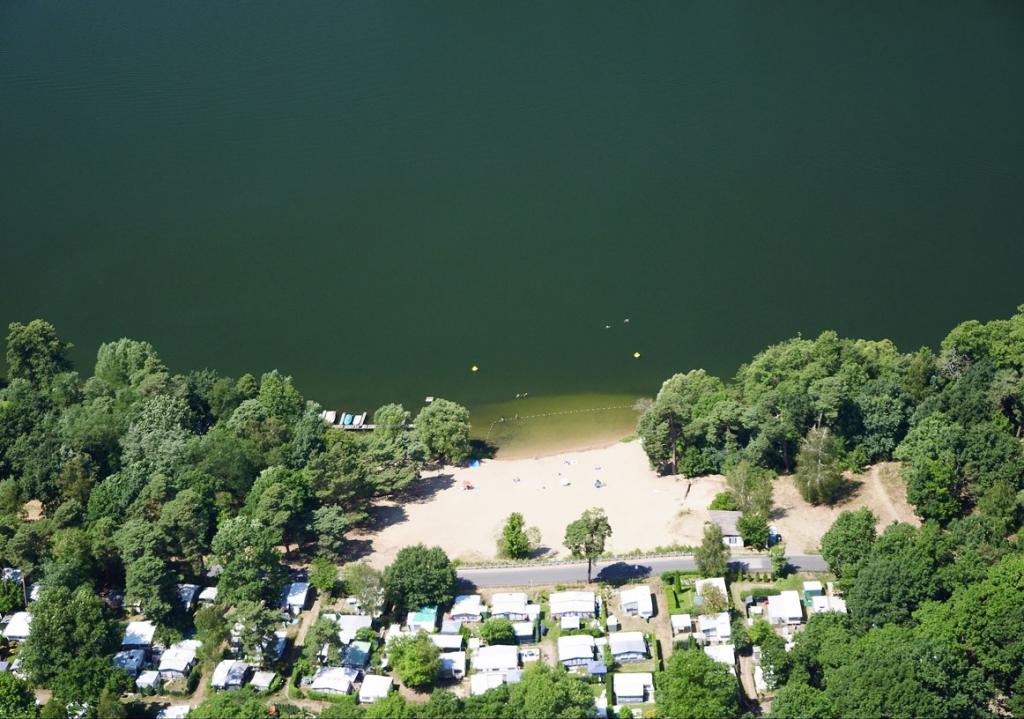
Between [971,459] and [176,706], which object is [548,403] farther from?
[176,706]

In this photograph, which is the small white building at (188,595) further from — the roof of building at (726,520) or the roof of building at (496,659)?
the roof of building at (726,520)

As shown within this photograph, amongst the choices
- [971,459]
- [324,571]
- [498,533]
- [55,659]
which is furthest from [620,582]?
[55,659]

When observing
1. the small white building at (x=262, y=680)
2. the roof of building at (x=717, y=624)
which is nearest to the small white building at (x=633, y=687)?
the roof of building at (x=717, y=624)

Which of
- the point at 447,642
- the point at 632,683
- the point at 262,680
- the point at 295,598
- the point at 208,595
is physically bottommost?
the point at 632,683

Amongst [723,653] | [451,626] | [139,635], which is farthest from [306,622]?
[723,653]

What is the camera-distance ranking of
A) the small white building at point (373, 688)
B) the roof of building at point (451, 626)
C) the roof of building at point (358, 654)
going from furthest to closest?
the roof of building at point (451, 626)
the roof of building at point (358, 654)
the small white building at point (373, 688)

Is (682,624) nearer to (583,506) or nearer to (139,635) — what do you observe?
(583,506)
